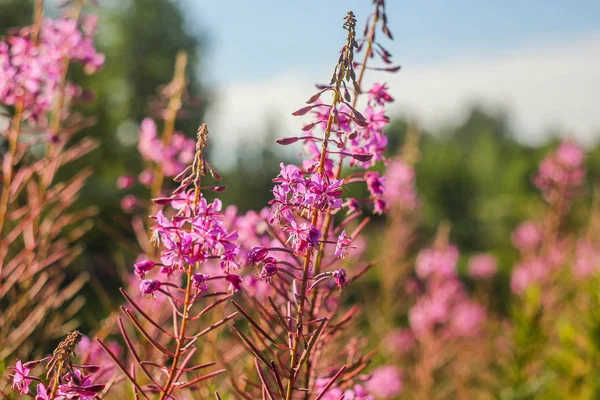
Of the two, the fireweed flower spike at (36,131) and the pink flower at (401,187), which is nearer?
the fireweed flower spike at (36,131)

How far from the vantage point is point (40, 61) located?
2.19 meters

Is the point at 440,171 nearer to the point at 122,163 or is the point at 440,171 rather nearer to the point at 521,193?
the point at 521,193

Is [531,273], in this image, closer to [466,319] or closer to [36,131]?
[466,319]

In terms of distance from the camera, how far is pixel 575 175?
458 cm

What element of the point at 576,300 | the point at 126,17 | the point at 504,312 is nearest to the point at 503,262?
the point at 504,312

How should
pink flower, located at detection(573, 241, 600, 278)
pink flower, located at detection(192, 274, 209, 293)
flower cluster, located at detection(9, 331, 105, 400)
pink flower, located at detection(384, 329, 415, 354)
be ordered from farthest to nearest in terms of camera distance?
pink flower, located at detection(384, 329, 415, 354), pink flower, located at detection(573, 241, 600, 278), pink flower, located at detection(192, 274, 209, 293), flower cluster, located at detection(9, 331, 105, 400)

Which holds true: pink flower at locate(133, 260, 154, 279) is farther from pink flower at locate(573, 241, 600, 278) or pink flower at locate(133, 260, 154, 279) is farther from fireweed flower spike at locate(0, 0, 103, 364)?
pink flower at locate(573, 241, 600, 278)

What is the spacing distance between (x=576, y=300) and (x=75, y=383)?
5.51m

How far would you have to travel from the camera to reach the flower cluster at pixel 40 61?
6.90 ft

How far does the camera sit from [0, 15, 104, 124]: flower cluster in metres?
2.10

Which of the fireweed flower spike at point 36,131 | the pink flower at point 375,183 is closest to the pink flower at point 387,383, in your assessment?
the fireweed flower spike at point 36,131

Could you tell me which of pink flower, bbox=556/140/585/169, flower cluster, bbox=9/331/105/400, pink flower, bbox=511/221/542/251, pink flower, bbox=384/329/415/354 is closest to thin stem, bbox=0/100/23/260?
flower cluster, bbox=9/331/105/400

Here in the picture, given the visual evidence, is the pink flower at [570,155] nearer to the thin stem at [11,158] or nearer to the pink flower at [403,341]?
the pink flower at [403,341]

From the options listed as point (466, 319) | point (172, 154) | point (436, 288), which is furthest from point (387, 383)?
point (172, 154)
